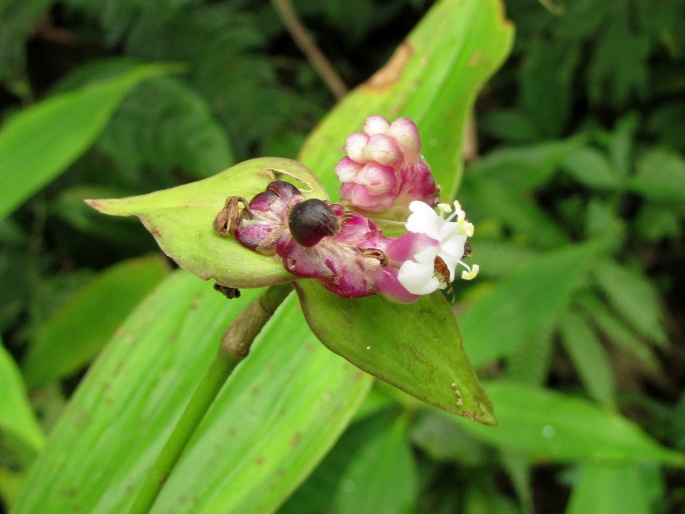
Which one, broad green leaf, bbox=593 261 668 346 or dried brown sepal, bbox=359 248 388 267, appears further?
broad green leaf, bbox=593 261 668 346

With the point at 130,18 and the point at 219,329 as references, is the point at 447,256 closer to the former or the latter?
the point at 219,329

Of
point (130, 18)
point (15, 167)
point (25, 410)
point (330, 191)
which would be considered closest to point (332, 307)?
point (330, 191)

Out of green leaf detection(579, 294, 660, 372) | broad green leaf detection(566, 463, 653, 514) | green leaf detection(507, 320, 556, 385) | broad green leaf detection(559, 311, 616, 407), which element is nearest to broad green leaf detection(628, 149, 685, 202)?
green leaf detection(579, 294, 660, 372)

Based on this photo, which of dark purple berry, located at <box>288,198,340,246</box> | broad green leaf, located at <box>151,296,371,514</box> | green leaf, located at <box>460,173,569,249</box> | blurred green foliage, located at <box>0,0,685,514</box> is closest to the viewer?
dark purple berry, located at <box>288,198,340,246</box>

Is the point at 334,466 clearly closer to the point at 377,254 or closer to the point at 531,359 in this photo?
the point at 531,359

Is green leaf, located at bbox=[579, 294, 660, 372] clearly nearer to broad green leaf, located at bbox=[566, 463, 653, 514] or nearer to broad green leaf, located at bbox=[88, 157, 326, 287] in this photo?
broad green leaf, located at bbox=[566, 463, 653, 514]

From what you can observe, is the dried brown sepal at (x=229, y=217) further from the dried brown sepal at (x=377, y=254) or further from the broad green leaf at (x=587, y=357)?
the broad green leaf at (x=587, y=357)
